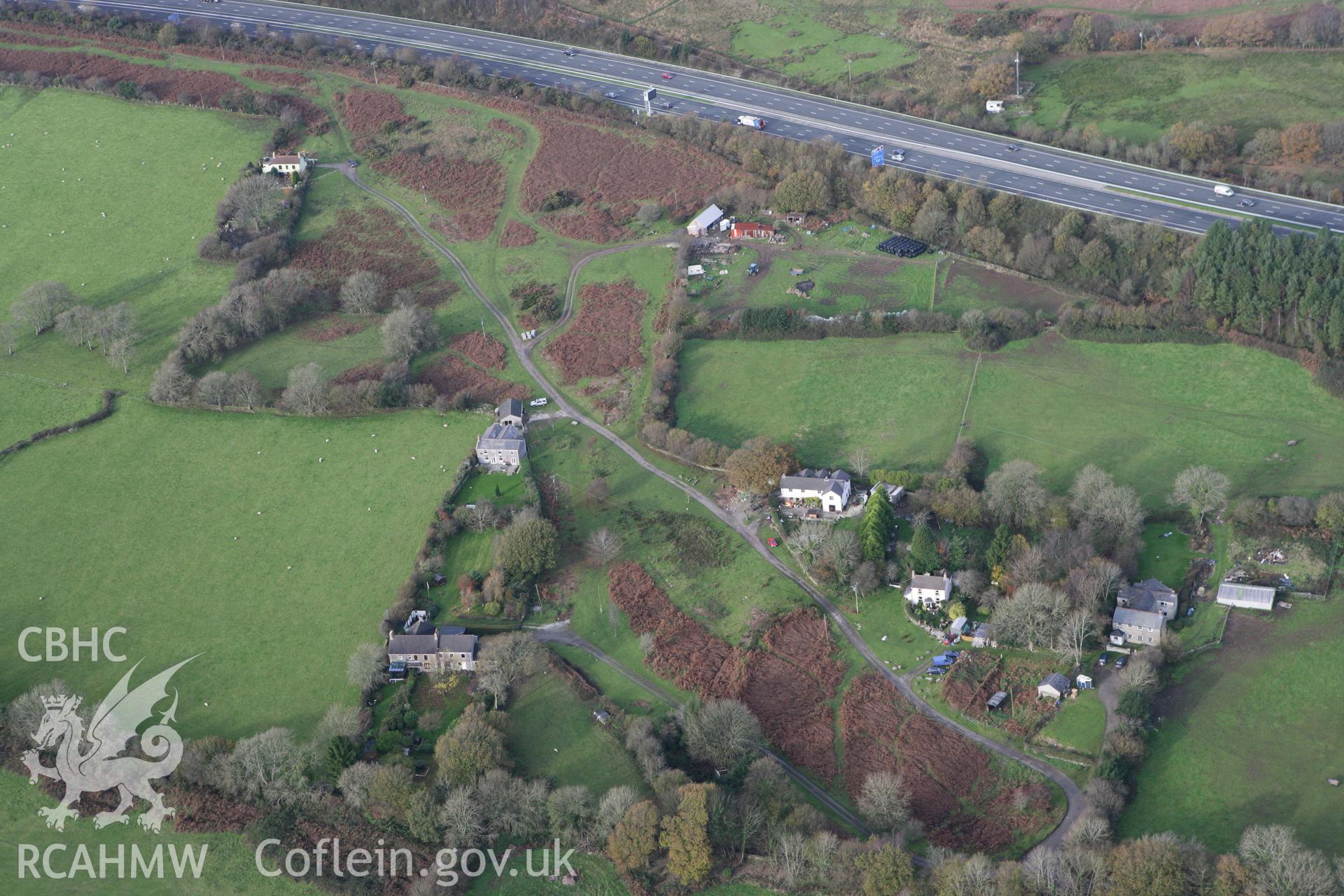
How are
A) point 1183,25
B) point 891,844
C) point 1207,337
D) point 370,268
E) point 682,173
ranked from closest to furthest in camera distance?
point 891,844 < point 1207,337 < point 370,268 < point 682,173 < point 1183,25

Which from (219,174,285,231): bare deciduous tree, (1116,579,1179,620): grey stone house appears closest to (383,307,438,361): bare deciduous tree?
(219,174,285,231): bare deciduous tree

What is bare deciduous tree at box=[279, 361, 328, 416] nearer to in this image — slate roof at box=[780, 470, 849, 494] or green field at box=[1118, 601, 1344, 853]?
slate roof at box=[780, 470, 849, 494]

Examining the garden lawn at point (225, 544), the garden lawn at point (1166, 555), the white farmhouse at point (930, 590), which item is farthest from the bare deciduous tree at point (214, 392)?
the garden lawn at point (1166, 555)

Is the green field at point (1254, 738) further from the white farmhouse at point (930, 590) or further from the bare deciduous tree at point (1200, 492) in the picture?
the white farmhouse at point (930, 590)

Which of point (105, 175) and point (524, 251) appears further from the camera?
point (105, 175)

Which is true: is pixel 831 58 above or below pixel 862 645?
above

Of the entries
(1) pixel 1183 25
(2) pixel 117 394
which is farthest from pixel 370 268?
(1) pixel 1183 25

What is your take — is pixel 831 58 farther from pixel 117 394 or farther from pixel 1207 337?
pixel 117 394
